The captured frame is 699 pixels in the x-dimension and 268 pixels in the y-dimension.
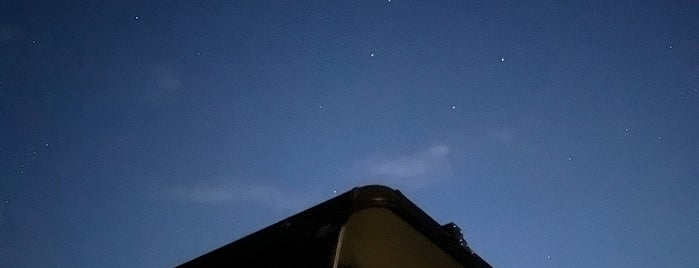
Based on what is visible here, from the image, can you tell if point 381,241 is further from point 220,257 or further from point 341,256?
point 220,257

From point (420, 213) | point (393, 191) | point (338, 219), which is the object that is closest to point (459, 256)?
point (420, 213)

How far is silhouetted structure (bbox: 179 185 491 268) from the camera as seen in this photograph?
1.94m

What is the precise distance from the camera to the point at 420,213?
7.26 feet

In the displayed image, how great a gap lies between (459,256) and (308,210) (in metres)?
0.91

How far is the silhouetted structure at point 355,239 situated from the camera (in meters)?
1.94

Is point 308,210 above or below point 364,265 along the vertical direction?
above

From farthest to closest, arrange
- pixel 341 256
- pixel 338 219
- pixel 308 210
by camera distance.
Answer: pixel 308 210, pixel 338 219, pixel 341 256

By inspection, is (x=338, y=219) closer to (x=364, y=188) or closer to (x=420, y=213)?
(x=364, y=188)

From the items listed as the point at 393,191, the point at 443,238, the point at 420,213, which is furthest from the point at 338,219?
the point at 443,238

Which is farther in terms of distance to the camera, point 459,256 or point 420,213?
point 459,256

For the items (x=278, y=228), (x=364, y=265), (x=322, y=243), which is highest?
(x=278, y=228)

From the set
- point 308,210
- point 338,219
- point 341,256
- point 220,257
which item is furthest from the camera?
point 220,257

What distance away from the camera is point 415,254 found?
6.84ft

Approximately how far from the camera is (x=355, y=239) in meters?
1.94
